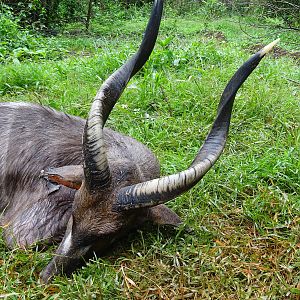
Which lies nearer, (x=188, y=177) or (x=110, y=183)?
(x=188, y=177)

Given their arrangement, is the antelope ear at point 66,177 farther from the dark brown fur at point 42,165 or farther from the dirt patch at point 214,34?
the dirt patch at point 214,34

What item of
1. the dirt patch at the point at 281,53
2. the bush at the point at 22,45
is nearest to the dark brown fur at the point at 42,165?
the bush at the point at 22,45

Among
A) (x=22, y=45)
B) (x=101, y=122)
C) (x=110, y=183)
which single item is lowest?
(x=22, y=45)

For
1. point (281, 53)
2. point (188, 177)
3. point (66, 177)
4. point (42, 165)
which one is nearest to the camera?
point (188, 177)

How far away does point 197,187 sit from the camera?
15.0 ft

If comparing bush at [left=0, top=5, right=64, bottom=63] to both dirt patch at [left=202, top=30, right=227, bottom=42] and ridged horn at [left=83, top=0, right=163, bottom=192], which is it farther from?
ridged horn at [left=83, top=0, right=163, bottom=192]

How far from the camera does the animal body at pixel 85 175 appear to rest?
130 inches

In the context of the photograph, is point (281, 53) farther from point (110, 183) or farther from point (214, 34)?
point (110, 183)

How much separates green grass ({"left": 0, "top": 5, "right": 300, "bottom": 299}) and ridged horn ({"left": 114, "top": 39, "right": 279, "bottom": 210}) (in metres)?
0.54

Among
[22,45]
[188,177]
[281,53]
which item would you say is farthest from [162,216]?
[22,45]

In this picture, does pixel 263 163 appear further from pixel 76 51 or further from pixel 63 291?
pixel 76 51

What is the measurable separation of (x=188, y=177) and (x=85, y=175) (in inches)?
26.4

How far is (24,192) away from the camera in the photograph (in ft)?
14.6

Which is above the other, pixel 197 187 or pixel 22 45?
pixel 197 187
